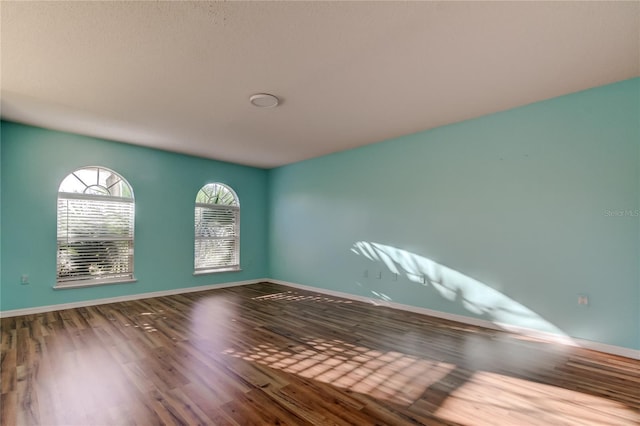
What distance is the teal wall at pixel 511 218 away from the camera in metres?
2.89

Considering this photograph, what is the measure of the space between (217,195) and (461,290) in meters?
4.81

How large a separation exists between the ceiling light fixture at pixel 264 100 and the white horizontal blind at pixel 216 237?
3176 mm

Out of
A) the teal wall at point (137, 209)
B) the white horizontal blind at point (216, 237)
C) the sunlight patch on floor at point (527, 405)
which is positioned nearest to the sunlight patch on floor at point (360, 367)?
the sunlight patch on floor at point (527, 405)

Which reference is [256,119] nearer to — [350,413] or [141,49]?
[141,49]

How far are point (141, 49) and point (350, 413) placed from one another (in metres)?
3.09

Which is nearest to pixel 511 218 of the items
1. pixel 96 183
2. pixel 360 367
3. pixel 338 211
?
pixel 360 367

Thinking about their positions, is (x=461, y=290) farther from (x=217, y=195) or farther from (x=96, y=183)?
(x=96, y=183)

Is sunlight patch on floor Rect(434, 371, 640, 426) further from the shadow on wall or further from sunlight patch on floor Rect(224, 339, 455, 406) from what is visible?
the shadow on wall

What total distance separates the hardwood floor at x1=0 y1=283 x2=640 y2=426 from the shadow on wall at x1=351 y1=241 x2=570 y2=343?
247 mm

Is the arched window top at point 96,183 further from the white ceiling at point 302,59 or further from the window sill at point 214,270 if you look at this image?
the window sill at point 214,270

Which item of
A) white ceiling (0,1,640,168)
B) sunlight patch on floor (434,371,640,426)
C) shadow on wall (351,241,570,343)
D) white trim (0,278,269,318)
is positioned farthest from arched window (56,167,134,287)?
sunlight patch on floor (434,371,640,426)

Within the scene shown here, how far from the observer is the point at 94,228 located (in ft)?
15.3

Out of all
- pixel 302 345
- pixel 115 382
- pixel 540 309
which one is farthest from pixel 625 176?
pixel 115 382

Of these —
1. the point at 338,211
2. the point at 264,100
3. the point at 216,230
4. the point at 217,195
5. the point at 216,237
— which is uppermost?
the point at 264,100
